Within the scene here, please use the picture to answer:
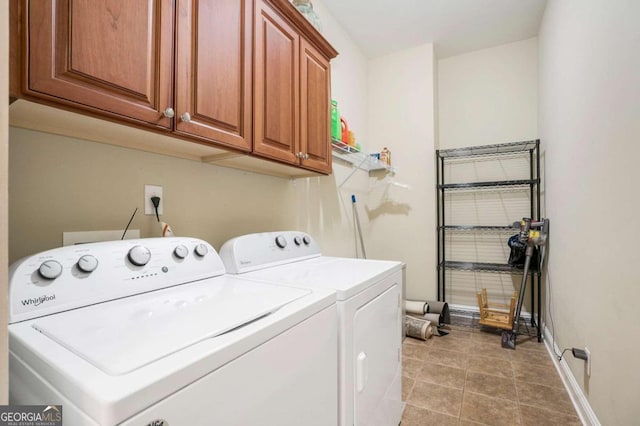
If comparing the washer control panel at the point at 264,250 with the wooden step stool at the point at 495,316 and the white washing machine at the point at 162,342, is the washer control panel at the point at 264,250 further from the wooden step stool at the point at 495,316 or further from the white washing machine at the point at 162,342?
the wooden step stool at the point at 495,316

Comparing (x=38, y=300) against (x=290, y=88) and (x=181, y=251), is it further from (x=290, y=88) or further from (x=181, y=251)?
(x=290, y=88)

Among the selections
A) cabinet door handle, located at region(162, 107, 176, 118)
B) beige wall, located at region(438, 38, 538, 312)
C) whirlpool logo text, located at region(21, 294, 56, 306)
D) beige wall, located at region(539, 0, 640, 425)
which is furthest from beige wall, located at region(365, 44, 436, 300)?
whirlpool logo text, located at region(21, 294, 56, 306)

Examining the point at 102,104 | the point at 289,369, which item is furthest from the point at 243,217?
the point at 289,369

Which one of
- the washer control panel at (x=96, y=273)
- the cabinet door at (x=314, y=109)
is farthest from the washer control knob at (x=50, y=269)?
the cabinet door at (x=314, y=109)

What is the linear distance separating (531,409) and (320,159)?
1882 millimetres

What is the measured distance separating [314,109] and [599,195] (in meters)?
1.50

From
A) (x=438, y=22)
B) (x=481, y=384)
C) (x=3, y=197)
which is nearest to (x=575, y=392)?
(x=481, y=384)

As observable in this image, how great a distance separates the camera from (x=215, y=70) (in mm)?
1094

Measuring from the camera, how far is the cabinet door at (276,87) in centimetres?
130

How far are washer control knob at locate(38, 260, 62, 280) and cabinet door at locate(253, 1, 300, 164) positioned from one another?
0.76m

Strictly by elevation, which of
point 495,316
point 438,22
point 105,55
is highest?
point 438,22

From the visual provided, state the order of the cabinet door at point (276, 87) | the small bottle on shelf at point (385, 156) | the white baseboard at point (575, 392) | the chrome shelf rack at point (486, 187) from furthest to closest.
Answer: the small bottle on shelf at point (385, 156), the chrome shelf rack at point (486, 187), the white baseboard at point (575, 392), the cabinet door at point (276, 87)

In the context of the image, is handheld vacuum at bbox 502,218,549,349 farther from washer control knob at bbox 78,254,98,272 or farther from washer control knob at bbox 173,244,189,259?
washer control knob at bbox 78,254,98,272

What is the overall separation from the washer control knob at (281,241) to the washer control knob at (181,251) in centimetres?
53
